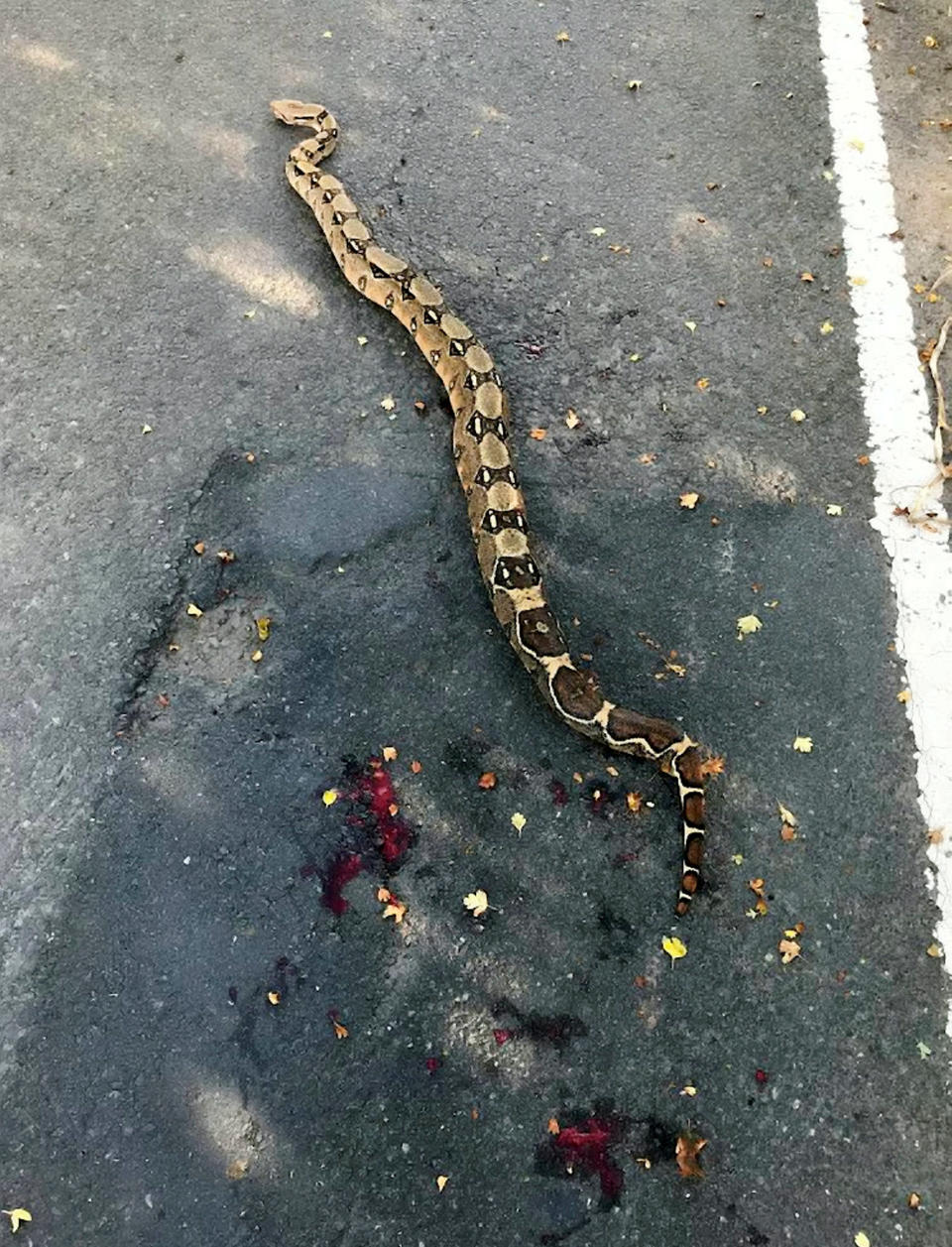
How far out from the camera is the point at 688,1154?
329 centimetres

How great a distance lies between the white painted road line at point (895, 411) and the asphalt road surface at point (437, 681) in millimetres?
107

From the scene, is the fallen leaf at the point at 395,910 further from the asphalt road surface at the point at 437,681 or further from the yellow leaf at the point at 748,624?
the yellow leaf at the point at 748,624

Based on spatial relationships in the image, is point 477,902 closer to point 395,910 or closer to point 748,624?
point 395,910

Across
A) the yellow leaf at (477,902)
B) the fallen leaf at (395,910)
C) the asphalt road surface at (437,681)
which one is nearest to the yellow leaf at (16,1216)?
the asphalt road surface at (437,681)

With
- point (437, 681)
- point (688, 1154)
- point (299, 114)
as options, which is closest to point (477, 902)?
point (437, 681)

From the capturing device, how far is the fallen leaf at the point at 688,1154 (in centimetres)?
327

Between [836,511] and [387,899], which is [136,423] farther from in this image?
[836,511]

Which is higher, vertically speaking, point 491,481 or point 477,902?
point 491,481

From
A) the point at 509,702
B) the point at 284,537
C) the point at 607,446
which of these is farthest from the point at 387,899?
the point at 607,446

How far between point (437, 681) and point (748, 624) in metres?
1.35

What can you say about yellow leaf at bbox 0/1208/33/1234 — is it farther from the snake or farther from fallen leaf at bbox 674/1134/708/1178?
the snake

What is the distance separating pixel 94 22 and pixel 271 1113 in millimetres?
6637

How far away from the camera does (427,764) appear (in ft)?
13.3

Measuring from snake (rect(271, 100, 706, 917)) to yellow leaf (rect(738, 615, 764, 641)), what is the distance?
0.60 meters
